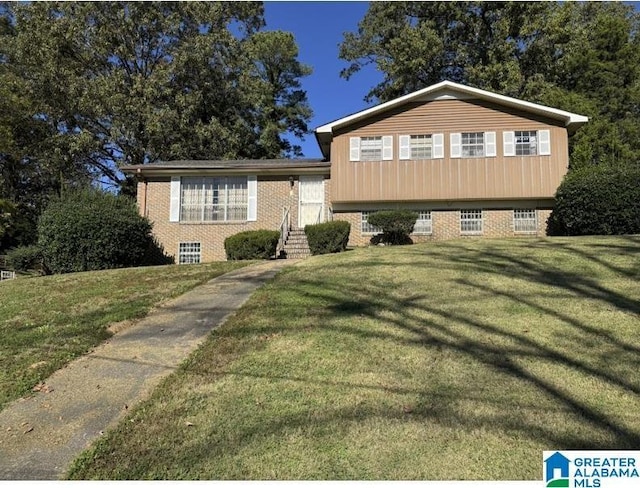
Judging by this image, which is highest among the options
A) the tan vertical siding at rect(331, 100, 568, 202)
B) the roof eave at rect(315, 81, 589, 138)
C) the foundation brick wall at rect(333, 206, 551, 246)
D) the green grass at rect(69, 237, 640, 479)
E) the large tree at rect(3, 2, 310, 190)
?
the large tree at rect(3, 2, 310, 190)

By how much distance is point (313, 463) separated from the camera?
3.58 m

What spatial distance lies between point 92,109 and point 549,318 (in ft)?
83.4

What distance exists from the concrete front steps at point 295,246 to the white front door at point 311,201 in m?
0.76

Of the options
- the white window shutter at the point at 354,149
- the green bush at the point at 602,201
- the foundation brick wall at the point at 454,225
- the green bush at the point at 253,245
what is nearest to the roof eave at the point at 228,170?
the white window shutter at the point at 354,149

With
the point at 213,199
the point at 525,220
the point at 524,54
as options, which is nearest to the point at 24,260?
the point at 213,199

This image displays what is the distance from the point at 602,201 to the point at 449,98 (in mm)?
6383

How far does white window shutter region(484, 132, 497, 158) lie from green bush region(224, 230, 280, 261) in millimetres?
8210

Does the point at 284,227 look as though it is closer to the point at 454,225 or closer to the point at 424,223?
the point at 424,223

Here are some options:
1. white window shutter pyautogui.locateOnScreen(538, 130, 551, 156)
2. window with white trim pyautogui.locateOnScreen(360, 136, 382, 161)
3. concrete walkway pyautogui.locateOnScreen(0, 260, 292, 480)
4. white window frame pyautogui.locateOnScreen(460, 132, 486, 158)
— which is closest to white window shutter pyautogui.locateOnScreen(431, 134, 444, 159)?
white window frame pyautogui.locateOnScreen(460, 132, 486, 158)

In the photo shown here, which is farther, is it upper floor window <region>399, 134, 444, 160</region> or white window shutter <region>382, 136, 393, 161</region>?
white window shutter <region>382, 136, 393, 161</region>

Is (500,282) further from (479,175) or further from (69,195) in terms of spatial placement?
(69,195)

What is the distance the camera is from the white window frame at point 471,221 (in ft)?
61.1

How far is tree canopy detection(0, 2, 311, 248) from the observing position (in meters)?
25.6

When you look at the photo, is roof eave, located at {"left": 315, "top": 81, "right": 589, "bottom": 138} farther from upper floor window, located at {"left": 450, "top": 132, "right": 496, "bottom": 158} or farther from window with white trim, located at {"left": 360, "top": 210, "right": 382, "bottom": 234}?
window with white trim, located at {"left": 360, "top": 210, "right": 382, "bottom": 234}
